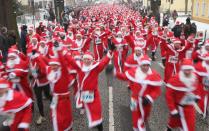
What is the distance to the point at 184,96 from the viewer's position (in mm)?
6230

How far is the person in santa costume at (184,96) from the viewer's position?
6.14 metres

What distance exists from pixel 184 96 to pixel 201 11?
1414 inches

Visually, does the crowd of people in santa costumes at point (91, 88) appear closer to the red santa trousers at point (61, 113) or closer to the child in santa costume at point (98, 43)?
the red santa trousers at point (61, 113)

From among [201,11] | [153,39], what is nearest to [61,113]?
[153,39]

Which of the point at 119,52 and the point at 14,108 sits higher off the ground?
the point at 14,108

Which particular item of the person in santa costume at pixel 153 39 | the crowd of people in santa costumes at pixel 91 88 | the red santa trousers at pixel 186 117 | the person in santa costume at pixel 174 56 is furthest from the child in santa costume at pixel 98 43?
the red santa trousers at pixel 186 117

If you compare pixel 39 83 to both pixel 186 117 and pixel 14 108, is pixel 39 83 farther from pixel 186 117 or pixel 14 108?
pixel 186 117

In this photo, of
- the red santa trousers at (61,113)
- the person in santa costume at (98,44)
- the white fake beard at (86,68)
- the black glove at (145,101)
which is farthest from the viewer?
the person in santa costume at (98,44)

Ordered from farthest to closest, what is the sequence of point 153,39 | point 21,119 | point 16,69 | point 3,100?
point 153,39, point 16,69, point 21,119, point 3,100

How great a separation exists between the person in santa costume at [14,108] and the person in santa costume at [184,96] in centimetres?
245

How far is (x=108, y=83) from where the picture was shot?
1245 cm

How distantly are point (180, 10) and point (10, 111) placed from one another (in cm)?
6575

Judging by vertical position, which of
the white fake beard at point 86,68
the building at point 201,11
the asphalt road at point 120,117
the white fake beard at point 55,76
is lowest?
the asphalt road at point 120,117

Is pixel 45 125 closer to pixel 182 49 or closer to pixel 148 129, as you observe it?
pixel 148 129
